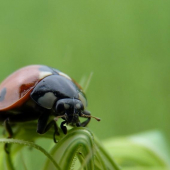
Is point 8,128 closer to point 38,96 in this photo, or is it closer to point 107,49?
point 38,96

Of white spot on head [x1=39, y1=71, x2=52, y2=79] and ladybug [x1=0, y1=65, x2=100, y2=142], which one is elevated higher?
white spot on head [x1=39, y1=71, x2=52, y2=79]

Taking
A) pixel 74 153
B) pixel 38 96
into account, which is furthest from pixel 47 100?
pixel 74 153

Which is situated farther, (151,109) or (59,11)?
(59,11)

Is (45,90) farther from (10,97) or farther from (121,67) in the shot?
(121,67)

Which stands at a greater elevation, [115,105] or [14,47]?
[14,47]

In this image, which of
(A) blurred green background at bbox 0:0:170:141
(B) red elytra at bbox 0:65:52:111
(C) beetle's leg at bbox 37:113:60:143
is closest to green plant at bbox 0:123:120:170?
(C) beetle's leg at bbox 37:113:60:143

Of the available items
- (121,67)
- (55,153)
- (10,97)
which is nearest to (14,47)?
(121,67)

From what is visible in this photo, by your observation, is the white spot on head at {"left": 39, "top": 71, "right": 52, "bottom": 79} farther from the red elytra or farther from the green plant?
the green plant
